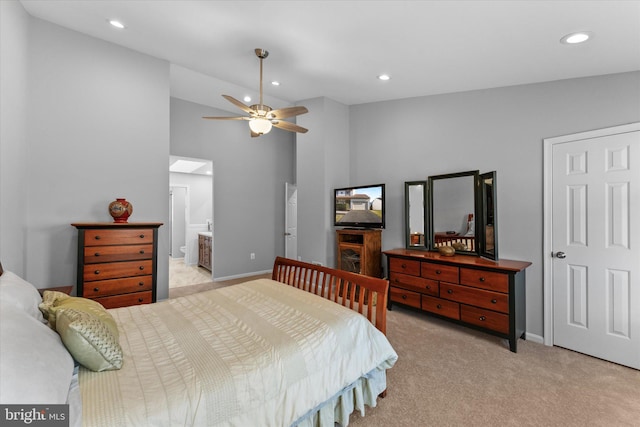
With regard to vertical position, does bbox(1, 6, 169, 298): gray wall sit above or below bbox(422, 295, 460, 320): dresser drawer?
above

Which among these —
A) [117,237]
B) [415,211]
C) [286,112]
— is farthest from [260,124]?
[415,211]

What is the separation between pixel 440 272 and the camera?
3.24 metres

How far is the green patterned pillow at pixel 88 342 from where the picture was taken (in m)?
1.19

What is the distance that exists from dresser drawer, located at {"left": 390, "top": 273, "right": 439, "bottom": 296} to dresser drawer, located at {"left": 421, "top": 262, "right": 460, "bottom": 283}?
0.07m

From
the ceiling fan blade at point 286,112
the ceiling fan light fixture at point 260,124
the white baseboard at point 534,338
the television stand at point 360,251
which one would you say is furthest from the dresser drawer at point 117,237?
the white baseboard at point 534,338

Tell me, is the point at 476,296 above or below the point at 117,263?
below

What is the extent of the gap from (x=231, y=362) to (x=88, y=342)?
605mm

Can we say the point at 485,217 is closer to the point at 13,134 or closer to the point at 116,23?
the point at 116,23

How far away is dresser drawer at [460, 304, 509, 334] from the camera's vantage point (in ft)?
9.08

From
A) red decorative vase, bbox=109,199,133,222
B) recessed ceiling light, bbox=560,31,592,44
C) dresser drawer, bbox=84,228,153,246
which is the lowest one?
dresser drawer, bbox=84,228,153,246

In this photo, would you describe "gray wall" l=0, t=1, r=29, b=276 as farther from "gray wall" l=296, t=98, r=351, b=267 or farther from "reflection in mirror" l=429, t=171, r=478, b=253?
"reflection in mirror" l=429, t=171, r=478, b=253

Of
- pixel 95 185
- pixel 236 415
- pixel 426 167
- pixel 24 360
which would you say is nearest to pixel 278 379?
pixel 236 415

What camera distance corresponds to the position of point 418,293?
3.45m

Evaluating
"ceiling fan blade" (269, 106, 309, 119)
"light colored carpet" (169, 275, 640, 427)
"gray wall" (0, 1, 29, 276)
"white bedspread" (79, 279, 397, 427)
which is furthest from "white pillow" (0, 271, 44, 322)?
"ceiling fan blade" (269, 106, 309, 119)
